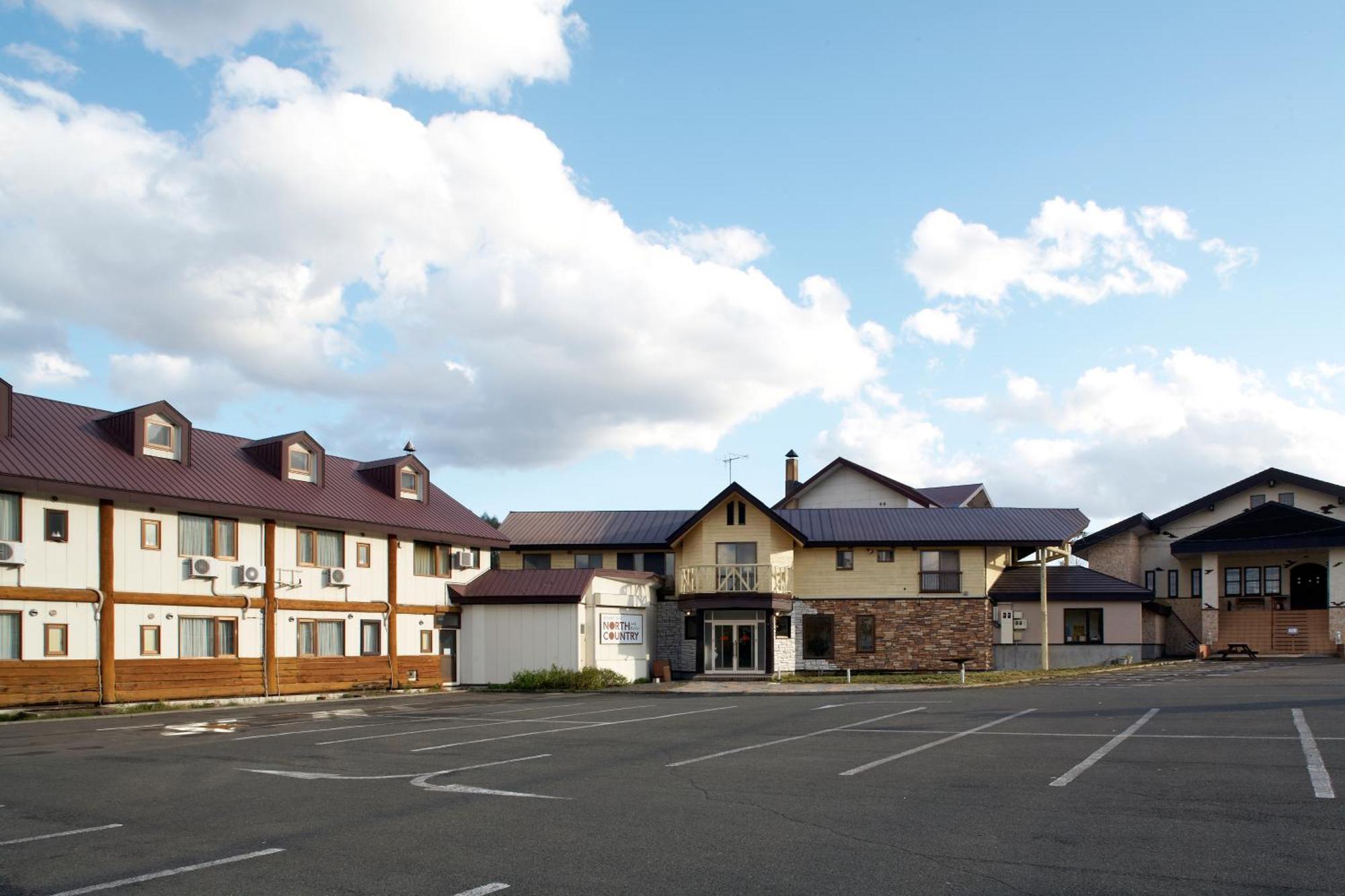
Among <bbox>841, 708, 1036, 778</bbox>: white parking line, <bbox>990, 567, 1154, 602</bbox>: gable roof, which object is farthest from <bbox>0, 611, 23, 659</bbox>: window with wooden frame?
<bbox>990, 567, 1154, 602</bbox>: gable roof

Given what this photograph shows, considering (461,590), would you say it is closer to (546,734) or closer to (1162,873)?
(546,734)

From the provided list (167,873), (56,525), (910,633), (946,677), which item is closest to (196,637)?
(56,525)

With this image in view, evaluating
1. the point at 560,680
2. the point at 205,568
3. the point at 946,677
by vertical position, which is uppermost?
the point at 205,568

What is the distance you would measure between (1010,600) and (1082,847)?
120 feet

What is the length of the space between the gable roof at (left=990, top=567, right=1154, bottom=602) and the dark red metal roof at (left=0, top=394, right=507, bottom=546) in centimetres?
2069

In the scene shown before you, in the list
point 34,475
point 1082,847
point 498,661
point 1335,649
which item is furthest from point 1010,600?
point 1082,847

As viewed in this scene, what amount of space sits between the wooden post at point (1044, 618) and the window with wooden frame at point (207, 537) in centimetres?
2660

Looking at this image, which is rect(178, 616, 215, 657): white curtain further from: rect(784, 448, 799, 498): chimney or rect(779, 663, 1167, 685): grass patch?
rect(784, 448, 799, 498): chimney

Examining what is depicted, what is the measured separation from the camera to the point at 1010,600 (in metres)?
44.6

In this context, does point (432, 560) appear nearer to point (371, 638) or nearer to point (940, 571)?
point (371, 638)

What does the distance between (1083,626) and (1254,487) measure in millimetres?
11828

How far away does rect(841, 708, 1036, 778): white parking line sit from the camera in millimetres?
14414

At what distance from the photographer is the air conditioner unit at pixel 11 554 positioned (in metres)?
24.9

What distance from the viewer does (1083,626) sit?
4491 cm
